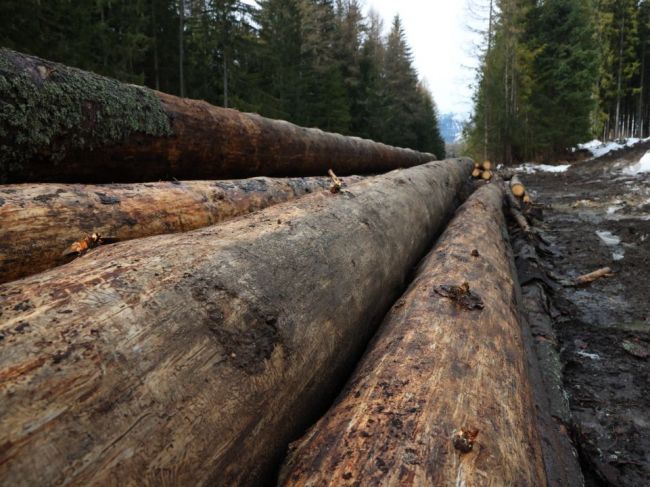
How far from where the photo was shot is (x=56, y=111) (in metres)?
2.55

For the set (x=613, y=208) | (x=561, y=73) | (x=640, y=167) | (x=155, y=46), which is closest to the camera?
(x=613, y=208)

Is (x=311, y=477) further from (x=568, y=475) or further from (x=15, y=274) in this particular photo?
(x=15, y=274)

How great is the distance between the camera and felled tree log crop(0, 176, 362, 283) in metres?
1.80

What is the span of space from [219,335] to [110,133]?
2.40m

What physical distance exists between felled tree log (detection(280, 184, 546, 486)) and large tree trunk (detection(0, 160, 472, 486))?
207 millimetres

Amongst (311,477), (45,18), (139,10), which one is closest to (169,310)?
(311,477)

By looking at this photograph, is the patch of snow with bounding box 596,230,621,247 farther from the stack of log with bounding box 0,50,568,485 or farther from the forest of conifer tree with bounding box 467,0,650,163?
the forest of conifer tree with bounding box 467,0,650,163

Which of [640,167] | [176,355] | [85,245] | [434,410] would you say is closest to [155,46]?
[640,167]

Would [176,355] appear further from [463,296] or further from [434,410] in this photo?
[463,296]

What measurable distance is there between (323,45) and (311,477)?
27196 mm

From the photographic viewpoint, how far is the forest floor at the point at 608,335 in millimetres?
2230

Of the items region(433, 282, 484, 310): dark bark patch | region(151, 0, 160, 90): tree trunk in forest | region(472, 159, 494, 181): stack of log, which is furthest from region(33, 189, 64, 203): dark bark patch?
region(151, 0, 160, 90): tree trunk in forest

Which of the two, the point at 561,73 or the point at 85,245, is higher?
the point at 561,73

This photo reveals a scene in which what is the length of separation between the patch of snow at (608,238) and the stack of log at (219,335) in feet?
15.0
